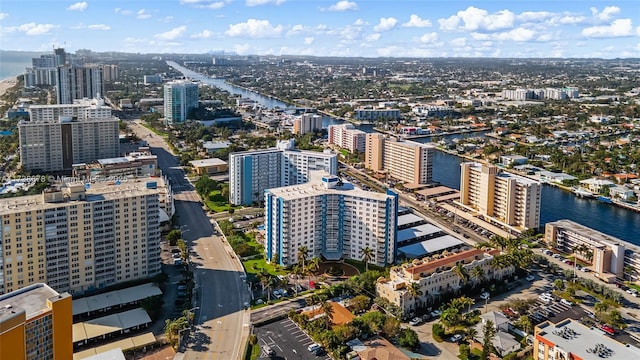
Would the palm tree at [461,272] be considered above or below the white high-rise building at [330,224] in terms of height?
below

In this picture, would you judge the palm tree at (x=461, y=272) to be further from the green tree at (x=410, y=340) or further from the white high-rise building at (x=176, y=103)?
the white high-rise building at (x=176, y=103)

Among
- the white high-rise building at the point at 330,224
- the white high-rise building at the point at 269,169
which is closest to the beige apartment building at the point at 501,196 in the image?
the white high-rise building at the point at 269,169

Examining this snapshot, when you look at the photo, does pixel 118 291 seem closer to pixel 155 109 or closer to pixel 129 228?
pixel 129 228

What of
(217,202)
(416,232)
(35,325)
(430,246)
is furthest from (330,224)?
(35,325)

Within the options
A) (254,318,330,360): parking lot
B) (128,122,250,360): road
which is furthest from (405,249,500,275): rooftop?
(128,122,250,360): road

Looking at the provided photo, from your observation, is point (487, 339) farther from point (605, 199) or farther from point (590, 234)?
point (605, 199)

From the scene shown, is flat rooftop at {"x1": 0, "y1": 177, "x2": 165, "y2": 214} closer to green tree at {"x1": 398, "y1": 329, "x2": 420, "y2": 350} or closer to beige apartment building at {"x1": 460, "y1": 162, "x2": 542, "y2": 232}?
green tree at {"x1": 398, "y1": 329, "x2": 420, "y2": 350}
